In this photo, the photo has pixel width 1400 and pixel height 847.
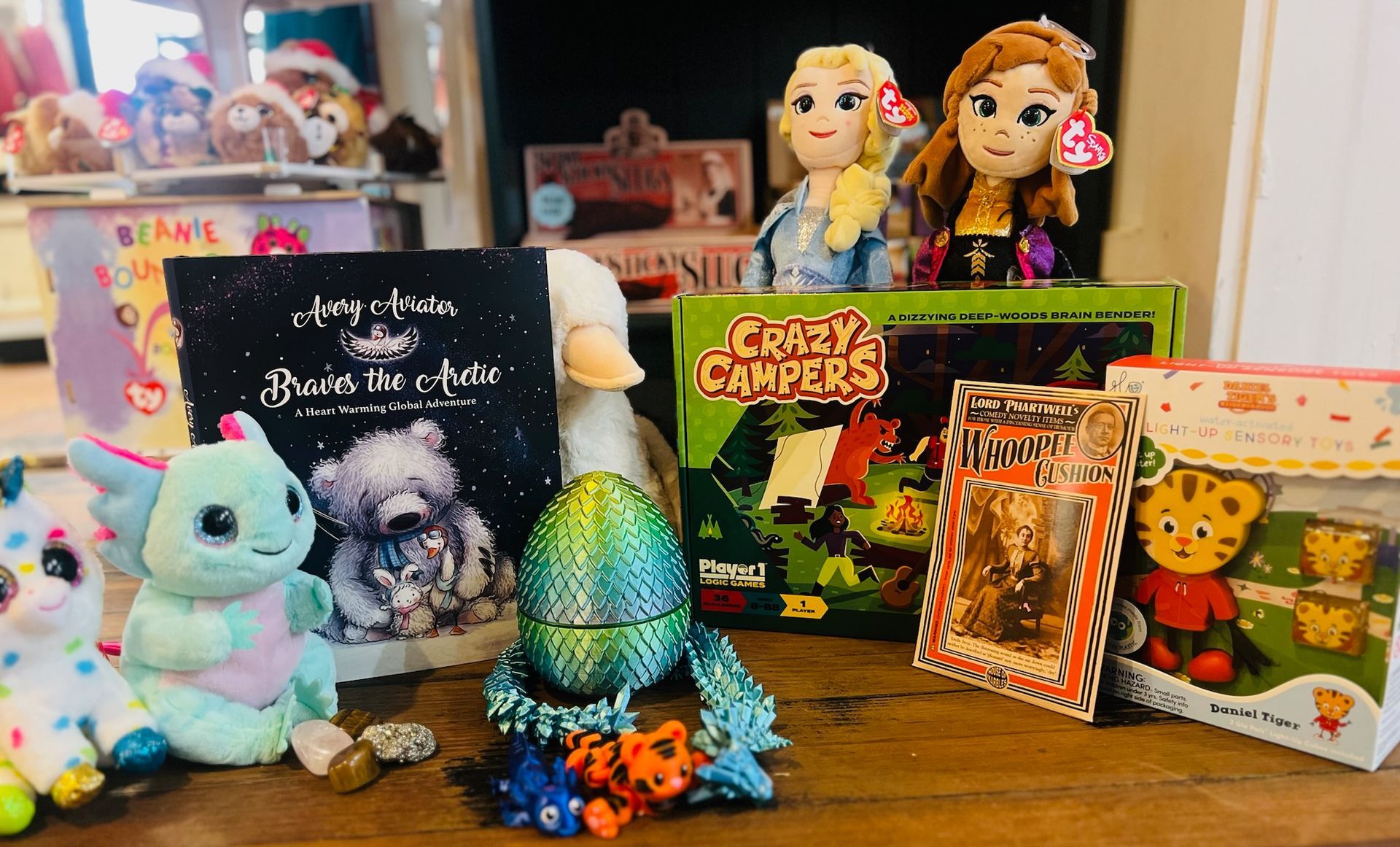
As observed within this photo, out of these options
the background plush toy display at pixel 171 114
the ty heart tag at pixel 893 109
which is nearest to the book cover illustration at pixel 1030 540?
the ty heart tag at pixel 893 109

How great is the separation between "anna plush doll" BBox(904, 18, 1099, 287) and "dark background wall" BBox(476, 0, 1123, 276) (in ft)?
1.99

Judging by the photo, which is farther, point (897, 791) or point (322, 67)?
point (322, 67)

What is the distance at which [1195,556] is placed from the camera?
1.90ft

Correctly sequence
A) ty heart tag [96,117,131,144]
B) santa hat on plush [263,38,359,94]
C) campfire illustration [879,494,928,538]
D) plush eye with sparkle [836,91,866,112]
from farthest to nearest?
1. santa hat on plush [263,38,359,94]
2. ty heart tag [96,117,131,144]
3. plush eye with sparkle [836,91,866,112]
4. campfire illustration [879,494,928,538]

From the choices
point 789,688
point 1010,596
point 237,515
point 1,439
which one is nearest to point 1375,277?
point 1010,596

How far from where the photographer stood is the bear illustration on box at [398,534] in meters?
0.66

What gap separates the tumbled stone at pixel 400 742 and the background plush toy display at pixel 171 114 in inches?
43.9

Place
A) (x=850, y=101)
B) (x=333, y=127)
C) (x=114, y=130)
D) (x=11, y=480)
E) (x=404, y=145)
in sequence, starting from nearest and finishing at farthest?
(x=11, y=480), (x=850, y=101), (x=114, y=130), (x=333, y=127), (x=404, y=145)

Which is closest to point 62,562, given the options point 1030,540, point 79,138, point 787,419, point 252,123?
point 787,419

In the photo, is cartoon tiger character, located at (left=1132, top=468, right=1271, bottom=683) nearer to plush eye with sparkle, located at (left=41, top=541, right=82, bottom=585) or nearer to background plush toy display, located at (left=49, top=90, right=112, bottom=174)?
plush eye with sparkle, located at (left=41, top=541, right=82, bottom=585)

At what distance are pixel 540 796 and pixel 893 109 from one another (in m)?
0.65

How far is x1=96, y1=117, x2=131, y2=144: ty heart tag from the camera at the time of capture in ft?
4.19

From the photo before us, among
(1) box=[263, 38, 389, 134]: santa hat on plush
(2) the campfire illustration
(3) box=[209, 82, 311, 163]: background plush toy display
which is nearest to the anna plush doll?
(2) the campfire illustration

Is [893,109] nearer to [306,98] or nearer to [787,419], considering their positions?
[787,419]
